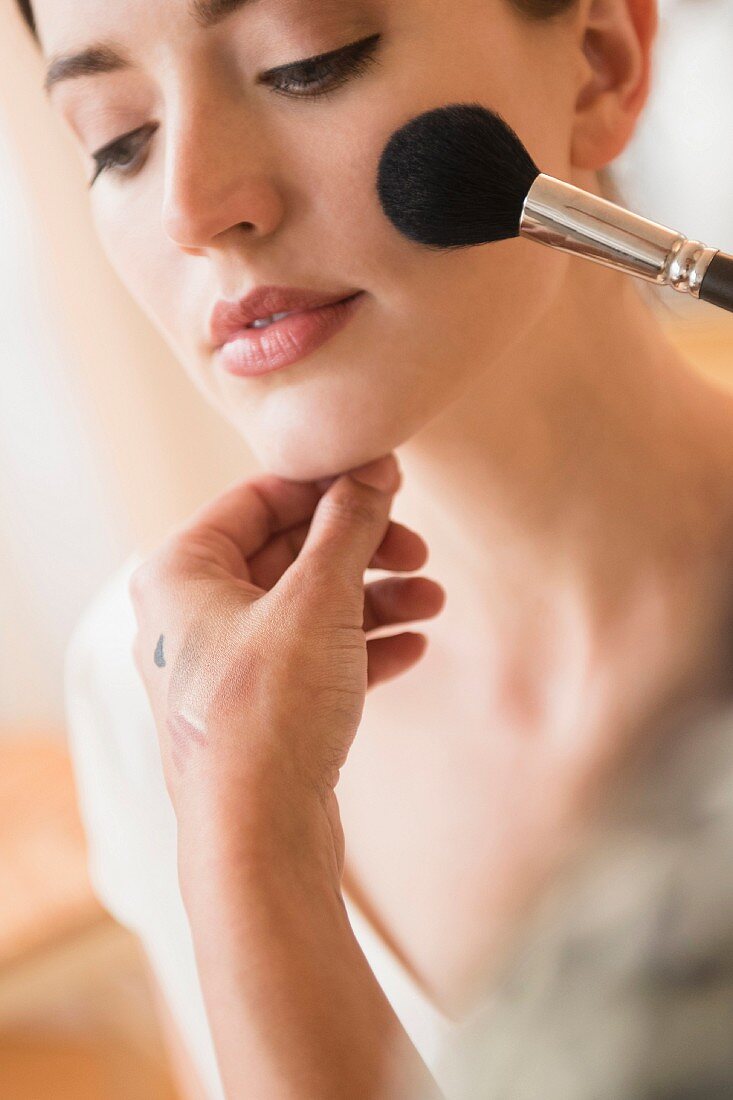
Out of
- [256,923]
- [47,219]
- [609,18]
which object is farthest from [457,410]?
[47,219]

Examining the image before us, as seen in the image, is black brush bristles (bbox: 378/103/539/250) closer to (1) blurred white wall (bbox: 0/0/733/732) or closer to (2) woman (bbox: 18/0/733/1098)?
(2) woman (bbox: 18/0/733/1098)

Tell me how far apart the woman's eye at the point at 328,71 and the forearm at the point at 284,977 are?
355mm

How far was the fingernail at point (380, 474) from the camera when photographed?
675mm

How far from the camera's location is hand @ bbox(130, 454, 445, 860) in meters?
0.50

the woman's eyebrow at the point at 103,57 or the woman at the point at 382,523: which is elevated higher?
the woman's eyebrow at the point at 103,57

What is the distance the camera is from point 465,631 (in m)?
0.83

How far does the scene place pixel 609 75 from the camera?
26.4 inches

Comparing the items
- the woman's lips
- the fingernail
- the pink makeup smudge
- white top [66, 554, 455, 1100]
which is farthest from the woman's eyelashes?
white top [66, 554, 455, 1100]

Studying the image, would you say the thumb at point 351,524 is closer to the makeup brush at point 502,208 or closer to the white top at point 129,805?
the makeup brush at point 502,208

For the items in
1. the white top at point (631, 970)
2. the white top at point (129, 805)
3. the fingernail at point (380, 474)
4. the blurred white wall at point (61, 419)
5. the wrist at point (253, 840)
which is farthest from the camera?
the blurred white wall at point (61, 419)

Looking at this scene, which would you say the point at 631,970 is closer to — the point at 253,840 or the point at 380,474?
the point at 253,840

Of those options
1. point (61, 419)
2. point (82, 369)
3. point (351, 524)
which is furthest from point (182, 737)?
point (61, 419)

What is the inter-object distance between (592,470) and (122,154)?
35 cm

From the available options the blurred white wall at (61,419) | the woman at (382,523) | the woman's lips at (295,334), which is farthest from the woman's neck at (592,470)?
the blurred white wall at (61,419)
